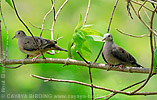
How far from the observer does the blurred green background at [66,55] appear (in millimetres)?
5695

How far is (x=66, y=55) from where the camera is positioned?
5469 millimetres

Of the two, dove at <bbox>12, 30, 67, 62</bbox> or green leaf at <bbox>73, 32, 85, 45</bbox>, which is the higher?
green leaf at <bbox>73, 32, 85, 45</bbox>

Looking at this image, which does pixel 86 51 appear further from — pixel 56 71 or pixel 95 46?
pixel 56 71

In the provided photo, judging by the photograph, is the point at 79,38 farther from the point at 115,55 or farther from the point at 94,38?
the point at 115,55

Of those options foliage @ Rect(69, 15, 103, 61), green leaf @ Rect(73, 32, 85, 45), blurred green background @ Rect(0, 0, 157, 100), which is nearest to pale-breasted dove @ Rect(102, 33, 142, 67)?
blurred green background @ Rect(0, 0, 157, 100)

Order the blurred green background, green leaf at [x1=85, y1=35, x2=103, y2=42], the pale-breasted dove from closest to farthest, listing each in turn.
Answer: green leaf at [x1=85, y1=35, x2=103, y2=42]
the pale-breasted dove
the blurred green background

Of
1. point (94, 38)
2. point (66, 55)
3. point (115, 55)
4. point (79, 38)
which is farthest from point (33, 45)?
point (94, 38)

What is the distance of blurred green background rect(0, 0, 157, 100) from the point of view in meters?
5.70

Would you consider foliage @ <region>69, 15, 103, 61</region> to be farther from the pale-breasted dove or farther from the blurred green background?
the blurred green background

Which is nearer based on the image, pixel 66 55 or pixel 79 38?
pixel 79 38

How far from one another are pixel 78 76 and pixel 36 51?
4.08 ft

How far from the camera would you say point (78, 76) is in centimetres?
566

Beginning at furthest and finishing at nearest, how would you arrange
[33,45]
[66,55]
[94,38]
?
[66,55], [33,45], [94,38]

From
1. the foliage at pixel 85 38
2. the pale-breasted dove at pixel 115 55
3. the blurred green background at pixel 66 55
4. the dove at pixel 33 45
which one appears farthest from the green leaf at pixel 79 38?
the blurred green background at pixel 66 55
